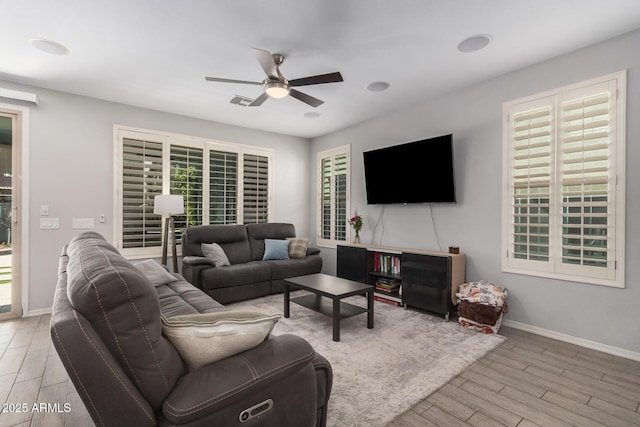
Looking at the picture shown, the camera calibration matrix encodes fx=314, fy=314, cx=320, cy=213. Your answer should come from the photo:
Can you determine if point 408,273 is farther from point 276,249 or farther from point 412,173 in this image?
point 276,249

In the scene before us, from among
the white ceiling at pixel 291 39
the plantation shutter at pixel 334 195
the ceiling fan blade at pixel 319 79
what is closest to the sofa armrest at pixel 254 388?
the ceiling fan blade at pixel 319 79

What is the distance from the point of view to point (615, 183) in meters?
2.76

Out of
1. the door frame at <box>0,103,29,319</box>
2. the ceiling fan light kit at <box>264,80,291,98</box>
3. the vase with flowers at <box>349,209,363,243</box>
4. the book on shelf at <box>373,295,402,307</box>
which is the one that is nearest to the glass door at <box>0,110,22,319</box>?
the door frame at <box>0,103,29,319</box>

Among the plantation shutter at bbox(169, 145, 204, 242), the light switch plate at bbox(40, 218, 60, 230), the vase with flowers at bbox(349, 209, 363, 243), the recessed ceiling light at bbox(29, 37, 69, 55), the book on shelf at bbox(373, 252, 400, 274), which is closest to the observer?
the recessed ceiling light at bbox(29, 37, 69, 55)

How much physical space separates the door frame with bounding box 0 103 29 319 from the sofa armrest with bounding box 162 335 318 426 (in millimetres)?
4000

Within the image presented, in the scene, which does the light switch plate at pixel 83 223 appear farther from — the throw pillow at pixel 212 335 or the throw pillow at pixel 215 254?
the throw pillow at pixel 212 335

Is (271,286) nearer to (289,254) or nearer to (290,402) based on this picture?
(289,254)

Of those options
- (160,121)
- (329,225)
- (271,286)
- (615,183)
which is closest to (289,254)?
(271,286)

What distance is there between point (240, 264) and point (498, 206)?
346 centimetres

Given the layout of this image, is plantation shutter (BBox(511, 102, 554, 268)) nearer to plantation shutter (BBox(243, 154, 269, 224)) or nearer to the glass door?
plantation shutter (BBox(243, 154, 269, 224))

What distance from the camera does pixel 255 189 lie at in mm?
5715

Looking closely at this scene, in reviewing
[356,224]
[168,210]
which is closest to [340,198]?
[356,224]

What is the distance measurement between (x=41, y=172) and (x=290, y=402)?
436 cm

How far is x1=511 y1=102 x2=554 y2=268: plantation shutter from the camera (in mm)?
3189
